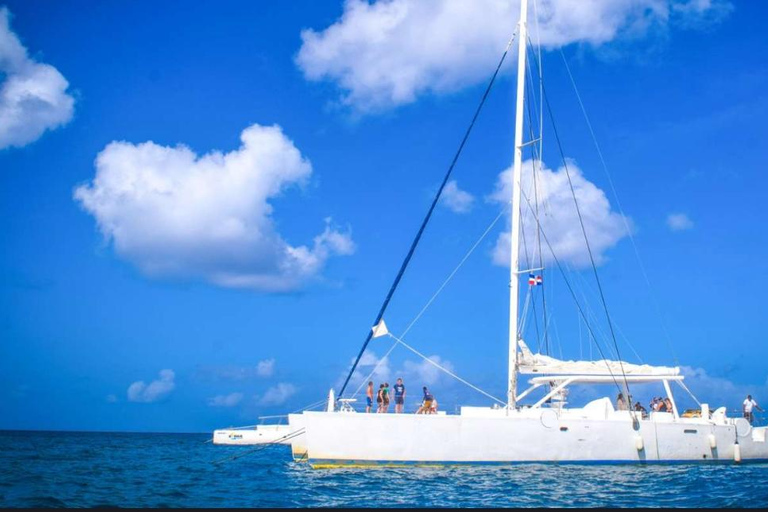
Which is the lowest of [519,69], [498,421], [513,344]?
[498,421]

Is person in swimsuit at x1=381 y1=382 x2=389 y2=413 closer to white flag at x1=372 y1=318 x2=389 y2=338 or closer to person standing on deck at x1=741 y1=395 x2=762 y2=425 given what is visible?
white flag at x1=372 y1=318 x2=389 y2=338

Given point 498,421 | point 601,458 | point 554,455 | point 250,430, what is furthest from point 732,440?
point 250,430

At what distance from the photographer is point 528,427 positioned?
78.8 ft

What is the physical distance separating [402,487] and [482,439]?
5.11 meters

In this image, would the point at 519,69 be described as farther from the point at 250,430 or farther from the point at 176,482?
the point at 250,430

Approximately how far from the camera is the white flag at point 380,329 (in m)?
25.1

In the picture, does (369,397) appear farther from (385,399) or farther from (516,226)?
(516,226)

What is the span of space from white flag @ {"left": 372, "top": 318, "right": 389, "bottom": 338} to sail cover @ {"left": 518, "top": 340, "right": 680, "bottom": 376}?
237 inches

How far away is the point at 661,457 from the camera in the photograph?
26266 millimetres

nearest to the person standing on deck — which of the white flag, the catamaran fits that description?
the catamaran

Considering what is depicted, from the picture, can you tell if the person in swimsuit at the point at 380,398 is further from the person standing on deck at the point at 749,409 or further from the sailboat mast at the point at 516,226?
the person standing on deck at the point at 749,409

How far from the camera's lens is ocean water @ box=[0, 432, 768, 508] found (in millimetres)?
17234

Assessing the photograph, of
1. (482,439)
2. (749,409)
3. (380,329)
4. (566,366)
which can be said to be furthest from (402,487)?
(749,409)

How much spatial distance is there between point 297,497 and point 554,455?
10.5 meters
